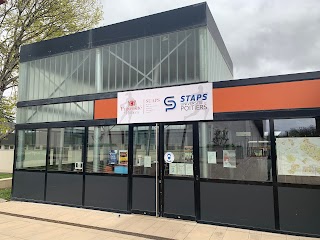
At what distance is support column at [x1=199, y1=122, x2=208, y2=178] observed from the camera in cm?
616

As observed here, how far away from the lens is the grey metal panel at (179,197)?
20.4 feet

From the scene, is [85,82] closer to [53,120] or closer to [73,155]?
[53,120]

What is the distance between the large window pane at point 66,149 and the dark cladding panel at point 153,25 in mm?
3030

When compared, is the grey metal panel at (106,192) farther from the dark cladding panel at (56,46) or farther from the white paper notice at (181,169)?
the dark cladding panel at (56,46)

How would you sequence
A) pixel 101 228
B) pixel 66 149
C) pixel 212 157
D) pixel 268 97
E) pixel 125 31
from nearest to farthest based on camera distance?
pixel 268 97 < pixel 101 228 < pixel 212 157 < pixel 125 31 < pixel 66 149

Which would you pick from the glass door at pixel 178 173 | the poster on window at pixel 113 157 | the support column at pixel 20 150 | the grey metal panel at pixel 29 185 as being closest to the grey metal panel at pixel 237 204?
the glass door at pixel 178 173

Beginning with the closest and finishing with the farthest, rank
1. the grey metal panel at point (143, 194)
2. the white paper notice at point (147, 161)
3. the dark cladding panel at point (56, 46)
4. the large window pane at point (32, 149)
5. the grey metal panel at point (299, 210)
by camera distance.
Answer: the grey metal panel at point (299, 210) < the grey metal panel at point (143, 194) < the white paper notice at point (147, 161) < the dark cladding panel at point (56, 46) < the large window pane at point (32, 149)

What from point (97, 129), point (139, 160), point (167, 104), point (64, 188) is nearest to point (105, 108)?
point (97, 129)

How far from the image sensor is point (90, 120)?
7785mm

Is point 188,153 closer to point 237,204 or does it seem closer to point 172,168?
point 172,168

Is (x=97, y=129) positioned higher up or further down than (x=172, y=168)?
higher up

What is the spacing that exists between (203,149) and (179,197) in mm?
1359

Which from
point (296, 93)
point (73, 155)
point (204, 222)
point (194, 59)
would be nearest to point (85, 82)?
point (73, 155)

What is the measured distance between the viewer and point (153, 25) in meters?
7.37
